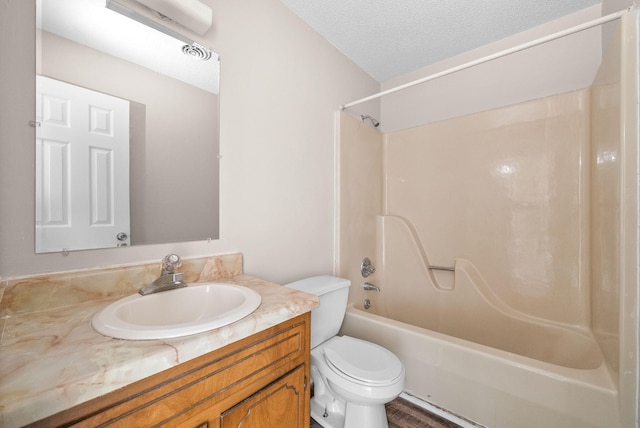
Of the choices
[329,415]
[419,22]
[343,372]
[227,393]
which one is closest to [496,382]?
[343,372]

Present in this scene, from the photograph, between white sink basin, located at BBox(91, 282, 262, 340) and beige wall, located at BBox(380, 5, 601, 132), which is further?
beige wall, located at BBox(380, 5, 601, 132)

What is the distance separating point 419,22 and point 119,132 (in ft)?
6.30

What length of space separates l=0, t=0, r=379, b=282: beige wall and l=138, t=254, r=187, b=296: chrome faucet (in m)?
0.12

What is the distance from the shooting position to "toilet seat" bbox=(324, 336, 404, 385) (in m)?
1.15

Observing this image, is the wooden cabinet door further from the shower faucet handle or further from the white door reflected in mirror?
the shower faucet handle

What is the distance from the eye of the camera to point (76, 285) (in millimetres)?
856

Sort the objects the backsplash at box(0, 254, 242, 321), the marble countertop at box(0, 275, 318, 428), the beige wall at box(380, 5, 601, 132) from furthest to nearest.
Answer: the beige wall at box(380, 5, 601, 132) < the backsplash at box(0, 254, 242, 321) < the marble countertop at box(0, 275, 318, 428)

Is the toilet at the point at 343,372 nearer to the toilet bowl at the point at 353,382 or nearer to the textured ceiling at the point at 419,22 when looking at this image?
the toilet bowl at the point at 353,382

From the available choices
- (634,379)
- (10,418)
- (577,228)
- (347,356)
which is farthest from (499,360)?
(10,418)

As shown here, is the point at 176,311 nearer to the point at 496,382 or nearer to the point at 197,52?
the point at 197,52

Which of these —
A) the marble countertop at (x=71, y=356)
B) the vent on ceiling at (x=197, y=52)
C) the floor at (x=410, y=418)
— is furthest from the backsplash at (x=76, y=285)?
the floor at (x=410, y=418)

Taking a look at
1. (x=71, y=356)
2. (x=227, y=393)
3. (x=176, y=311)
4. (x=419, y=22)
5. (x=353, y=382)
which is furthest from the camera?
(x=419, y=22)

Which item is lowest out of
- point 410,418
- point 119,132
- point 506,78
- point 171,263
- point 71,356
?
point 410,418

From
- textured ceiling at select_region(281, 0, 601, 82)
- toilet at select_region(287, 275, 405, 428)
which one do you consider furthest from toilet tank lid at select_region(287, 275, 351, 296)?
textured ceiling at select_region(281, 0, 601, 82)
